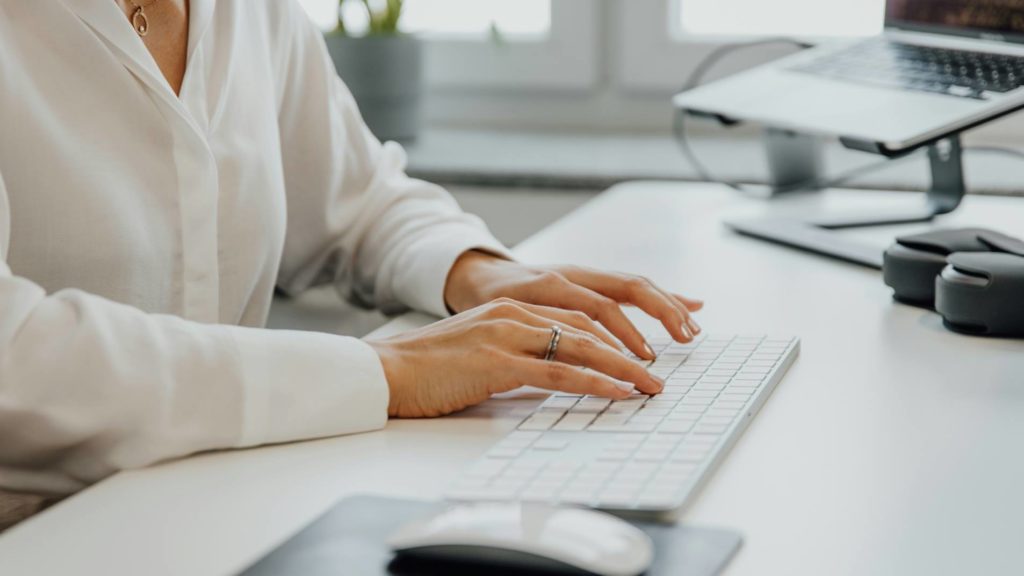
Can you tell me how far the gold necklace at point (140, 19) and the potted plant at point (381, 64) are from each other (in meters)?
0.89

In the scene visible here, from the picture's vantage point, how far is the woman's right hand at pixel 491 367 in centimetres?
88

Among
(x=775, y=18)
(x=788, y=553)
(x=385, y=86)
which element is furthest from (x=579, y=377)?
(x=775, y=18)

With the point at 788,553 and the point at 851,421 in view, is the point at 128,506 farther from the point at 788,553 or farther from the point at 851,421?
the point at 851,421

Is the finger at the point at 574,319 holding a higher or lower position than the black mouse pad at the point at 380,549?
lower

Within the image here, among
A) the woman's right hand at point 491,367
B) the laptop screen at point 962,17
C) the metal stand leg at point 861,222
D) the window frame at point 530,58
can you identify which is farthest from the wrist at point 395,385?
the window frame at point 530,58

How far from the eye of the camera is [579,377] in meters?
0.88

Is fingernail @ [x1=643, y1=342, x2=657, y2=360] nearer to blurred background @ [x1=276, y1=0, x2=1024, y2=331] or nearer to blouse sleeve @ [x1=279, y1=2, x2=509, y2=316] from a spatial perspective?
blouse sleeve @ [x1=279, y1=2, x2=509, y2=316]

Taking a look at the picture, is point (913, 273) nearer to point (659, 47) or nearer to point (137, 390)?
point (137, 390)

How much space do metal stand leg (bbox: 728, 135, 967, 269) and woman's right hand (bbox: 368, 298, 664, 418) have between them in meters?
0.52

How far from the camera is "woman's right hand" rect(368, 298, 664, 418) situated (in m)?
0.88

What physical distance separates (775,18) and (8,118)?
4.74 feet

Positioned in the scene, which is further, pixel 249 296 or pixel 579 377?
pixel 249 296

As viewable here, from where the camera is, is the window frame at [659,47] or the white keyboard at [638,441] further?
the window frame at [659,47]

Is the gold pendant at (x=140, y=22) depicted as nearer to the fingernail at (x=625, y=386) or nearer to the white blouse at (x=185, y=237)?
the white blouse at (x=185, y=237)
